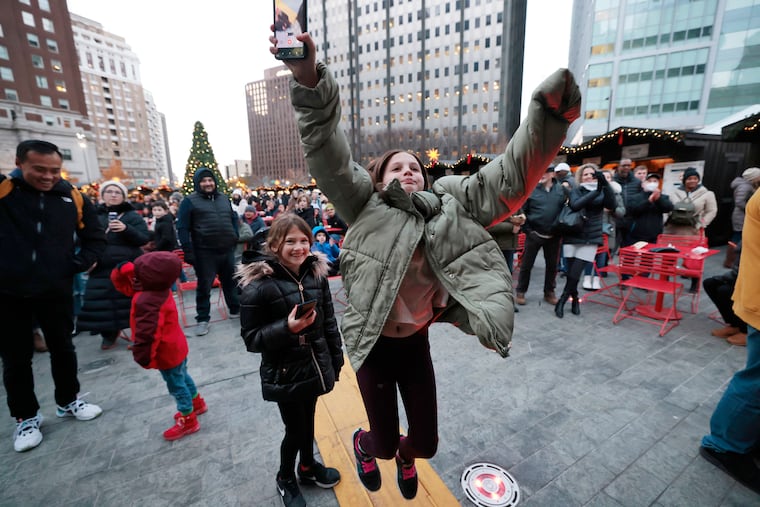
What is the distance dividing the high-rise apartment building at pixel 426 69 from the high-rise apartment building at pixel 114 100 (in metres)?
53.4

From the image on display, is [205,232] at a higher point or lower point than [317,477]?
higher

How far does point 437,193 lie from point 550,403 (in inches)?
102

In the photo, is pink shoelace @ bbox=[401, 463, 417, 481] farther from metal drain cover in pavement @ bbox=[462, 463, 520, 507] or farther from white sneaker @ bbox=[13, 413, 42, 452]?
white sneaker @ bbox=[13, 413, 42, 452]

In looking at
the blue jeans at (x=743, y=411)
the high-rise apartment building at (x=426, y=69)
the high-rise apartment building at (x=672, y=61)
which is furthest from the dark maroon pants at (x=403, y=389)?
the high-rise apartment building at (x=426, y=69)

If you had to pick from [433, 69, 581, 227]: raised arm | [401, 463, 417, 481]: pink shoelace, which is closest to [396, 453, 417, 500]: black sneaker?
[401, 463, 417, 481]: pink shoelace

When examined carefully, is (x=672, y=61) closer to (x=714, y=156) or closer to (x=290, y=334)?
(x=714, y=156)

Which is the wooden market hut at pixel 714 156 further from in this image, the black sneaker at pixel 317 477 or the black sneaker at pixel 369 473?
the black sneaker at pixel 317 477

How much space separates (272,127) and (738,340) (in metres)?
135

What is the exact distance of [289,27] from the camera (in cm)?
122

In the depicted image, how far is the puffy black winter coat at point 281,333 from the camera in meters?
1.91

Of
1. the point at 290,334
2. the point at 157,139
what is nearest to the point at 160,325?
the point at 290,334

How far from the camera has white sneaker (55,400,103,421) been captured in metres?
3.00

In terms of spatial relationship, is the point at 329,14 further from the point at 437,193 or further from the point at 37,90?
the point at 437,193

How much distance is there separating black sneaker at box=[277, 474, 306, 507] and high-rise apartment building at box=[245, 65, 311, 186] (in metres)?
117
